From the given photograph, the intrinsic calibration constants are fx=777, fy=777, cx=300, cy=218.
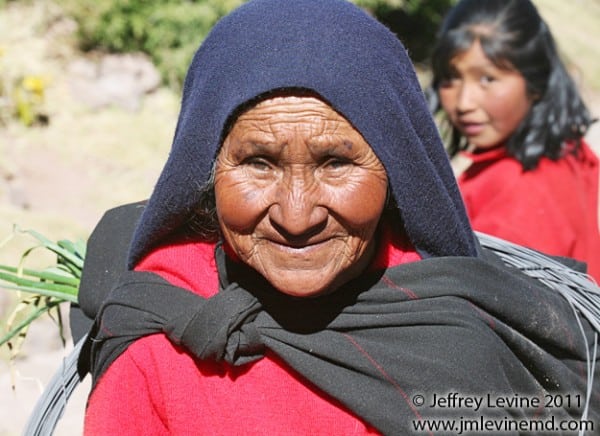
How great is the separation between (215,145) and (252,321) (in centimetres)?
40

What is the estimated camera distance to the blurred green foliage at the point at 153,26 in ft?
26.2

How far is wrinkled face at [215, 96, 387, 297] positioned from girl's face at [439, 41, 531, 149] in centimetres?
188

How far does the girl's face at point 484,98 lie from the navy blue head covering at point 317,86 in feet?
5.59

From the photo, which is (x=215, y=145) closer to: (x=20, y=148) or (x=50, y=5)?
(x=20, y=148)

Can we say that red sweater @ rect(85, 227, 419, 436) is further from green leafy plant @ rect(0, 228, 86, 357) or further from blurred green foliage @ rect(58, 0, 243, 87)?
blurred green foliage @ rect(58, 0, 243, 87)

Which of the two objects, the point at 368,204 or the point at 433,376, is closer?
the point at 368,204

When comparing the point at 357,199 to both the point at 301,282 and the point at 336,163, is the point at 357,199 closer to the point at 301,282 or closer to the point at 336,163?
the point at 336,163

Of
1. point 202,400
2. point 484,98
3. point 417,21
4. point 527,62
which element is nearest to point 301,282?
point 202,400

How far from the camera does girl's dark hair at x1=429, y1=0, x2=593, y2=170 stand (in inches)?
131

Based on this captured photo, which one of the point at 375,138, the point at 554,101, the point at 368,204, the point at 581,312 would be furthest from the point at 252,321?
the point at 554,101

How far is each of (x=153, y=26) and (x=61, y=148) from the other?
199 centimetres

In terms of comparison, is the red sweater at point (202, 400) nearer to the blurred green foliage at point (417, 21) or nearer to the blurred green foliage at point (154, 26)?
the blurred green foliage at point (154, 26)

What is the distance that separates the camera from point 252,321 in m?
1.69

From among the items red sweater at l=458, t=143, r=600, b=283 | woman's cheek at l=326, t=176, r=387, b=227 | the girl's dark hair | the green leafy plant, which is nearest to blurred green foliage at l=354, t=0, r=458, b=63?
the girl's dark hair
